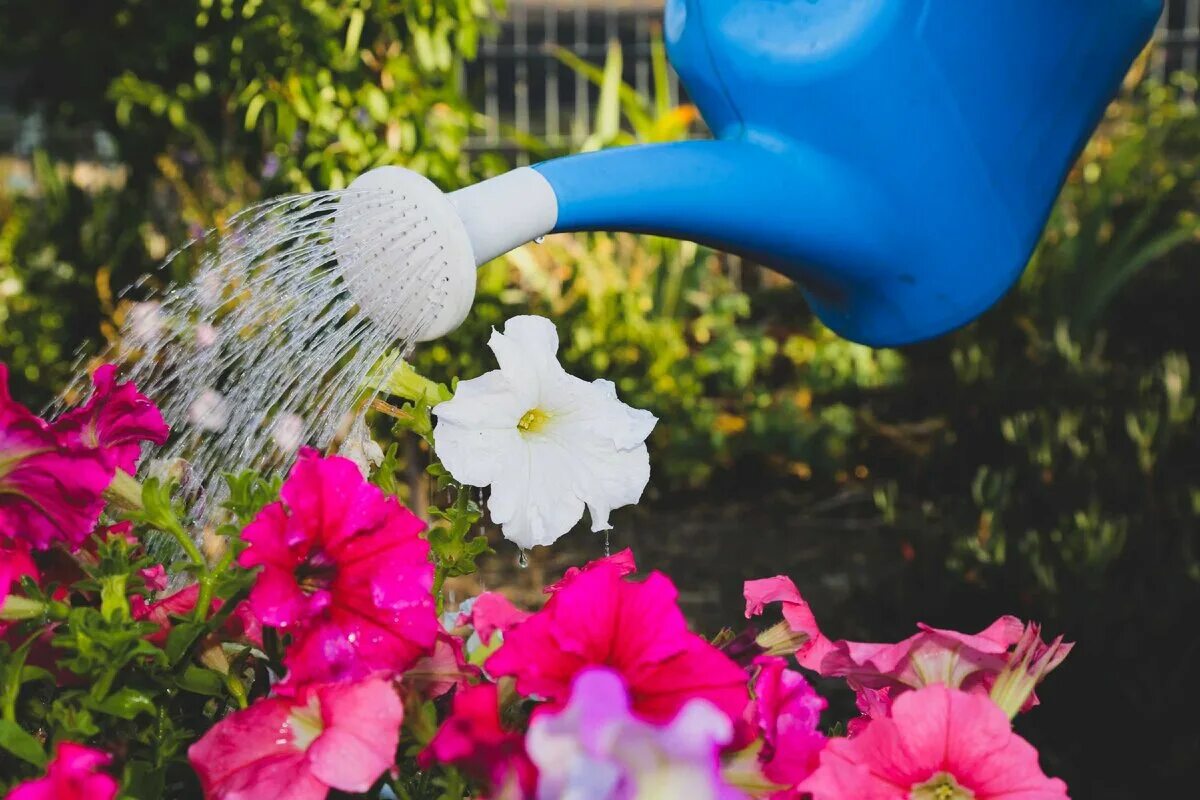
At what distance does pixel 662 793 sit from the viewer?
500 mm

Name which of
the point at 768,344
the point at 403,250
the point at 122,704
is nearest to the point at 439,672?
the point at 122,704

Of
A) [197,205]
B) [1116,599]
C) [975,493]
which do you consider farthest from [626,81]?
[1116,599]

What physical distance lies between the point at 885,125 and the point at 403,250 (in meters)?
0.55

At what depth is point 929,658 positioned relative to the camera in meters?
0.69

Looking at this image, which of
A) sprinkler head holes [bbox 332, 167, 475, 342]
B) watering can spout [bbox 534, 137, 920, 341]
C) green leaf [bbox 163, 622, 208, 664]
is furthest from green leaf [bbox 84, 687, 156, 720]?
watering can spout [bbox 534, 137, 920, 341]

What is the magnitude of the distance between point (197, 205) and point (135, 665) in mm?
3746

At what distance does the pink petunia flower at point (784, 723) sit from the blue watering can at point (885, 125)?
603mm

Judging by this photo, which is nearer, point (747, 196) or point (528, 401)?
point (528, 401)

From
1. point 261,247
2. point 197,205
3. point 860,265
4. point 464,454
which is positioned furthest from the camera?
point 197,205

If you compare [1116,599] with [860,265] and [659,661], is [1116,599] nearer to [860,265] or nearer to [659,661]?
[860,265]

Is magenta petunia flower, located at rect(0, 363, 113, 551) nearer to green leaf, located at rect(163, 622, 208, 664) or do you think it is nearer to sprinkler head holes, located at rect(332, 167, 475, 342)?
green leaf, located at rect(163, 622, 208, 664)

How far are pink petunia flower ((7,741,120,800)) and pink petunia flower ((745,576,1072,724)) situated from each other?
33 cm

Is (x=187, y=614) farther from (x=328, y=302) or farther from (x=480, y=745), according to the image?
(x=328, y=302)

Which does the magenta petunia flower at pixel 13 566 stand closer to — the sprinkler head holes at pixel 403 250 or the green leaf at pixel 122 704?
the green leaf at pixel 122 704
